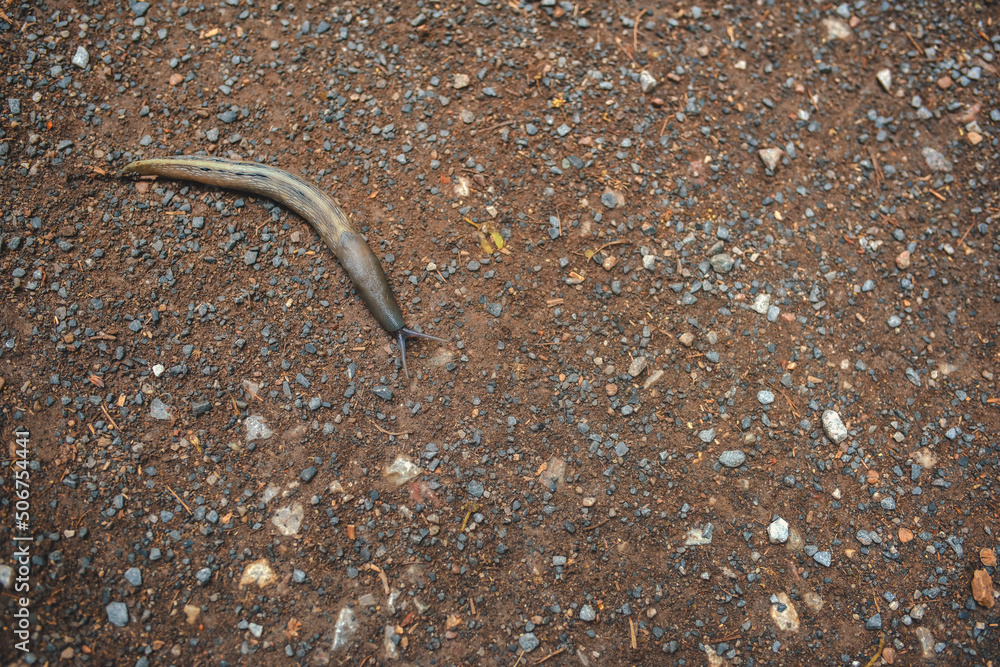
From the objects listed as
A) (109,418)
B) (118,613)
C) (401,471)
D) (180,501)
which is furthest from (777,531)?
(109,418)

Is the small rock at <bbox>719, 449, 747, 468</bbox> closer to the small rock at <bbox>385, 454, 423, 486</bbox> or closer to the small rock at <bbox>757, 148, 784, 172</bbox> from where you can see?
the small rock at <bbox>385, 454, 423, 486</bbox>

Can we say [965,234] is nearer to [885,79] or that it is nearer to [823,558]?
[885,79]

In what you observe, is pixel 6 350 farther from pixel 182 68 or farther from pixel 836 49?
pixel 836 49

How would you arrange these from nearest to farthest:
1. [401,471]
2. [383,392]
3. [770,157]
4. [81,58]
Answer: [401,471], [383,392], [81,58], [770,157]

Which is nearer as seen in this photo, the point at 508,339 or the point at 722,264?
the point at 508,339

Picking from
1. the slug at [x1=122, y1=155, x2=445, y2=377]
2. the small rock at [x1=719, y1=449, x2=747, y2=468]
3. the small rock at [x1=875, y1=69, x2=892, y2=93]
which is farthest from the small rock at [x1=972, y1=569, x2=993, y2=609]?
the slug at [x1=122, y1=155, x2=445, y2=377]

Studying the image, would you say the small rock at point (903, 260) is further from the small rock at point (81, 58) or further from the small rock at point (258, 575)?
the small rock at point (81, 58)
